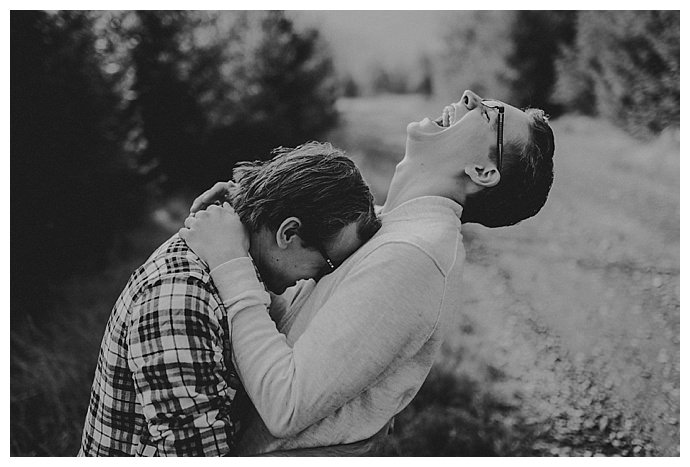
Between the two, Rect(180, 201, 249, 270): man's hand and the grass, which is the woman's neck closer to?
Rect(180, 201, 249, 270): man's hand

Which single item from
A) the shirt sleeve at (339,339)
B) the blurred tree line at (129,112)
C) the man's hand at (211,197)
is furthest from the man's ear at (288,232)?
the blurred tree line at (129,112)

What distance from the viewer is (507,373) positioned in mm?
3066

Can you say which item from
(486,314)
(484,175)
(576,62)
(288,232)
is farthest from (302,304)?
(576,62)

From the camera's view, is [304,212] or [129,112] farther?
[129,112]

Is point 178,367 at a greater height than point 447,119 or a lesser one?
lesser

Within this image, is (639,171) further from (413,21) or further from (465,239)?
(413,21)

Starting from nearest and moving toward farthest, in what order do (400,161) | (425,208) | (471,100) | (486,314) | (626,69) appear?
(425,208), (471,100), (400,161), (626,69), (486,314)

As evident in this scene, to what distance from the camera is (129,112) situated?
10.5ft

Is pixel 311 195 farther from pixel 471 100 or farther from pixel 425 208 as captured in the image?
pixel 471 100

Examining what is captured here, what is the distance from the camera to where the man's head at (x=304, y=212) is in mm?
1364

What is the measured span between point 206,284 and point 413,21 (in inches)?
77.7

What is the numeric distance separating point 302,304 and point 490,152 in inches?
22.6

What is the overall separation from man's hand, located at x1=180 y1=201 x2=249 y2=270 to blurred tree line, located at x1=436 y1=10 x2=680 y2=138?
1.93 metres
